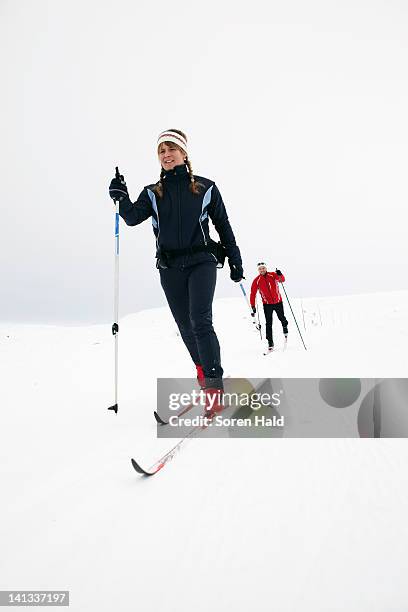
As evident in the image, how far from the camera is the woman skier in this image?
3.10 meters

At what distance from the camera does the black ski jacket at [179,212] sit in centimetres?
320

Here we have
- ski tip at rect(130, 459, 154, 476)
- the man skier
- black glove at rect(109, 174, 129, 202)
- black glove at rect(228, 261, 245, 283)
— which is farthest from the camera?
the man skier

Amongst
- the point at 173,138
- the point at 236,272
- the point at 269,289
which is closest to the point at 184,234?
the point at 236,272

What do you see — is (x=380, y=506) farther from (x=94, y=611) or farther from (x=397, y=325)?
(x=397, y=325)

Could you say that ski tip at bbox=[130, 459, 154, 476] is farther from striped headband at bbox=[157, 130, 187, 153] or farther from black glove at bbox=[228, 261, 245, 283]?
striped headband at bbox=[157, 130, 187, 153]

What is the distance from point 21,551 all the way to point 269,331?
7.85m

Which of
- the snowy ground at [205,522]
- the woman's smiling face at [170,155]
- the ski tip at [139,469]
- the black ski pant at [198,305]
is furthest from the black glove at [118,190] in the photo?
the ski tip at [139,469]

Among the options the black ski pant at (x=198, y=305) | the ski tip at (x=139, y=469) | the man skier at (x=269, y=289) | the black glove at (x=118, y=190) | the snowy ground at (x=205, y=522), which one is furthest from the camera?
the man skier at (x=269, y=289)

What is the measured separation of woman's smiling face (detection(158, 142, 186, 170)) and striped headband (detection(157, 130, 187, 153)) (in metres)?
0.03

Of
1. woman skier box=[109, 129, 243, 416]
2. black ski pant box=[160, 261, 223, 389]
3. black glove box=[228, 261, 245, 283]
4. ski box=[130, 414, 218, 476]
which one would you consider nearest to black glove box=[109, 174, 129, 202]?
woman skier box=[109, 129, 243, 416]

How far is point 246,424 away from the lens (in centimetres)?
242

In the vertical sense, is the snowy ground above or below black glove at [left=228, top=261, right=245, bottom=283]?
below

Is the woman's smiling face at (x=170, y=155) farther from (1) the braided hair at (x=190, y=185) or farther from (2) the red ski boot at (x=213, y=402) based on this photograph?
(2) the red ski boot at (x=213, y=402)

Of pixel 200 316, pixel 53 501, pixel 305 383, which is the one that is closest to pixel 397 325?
pixel 305 383
